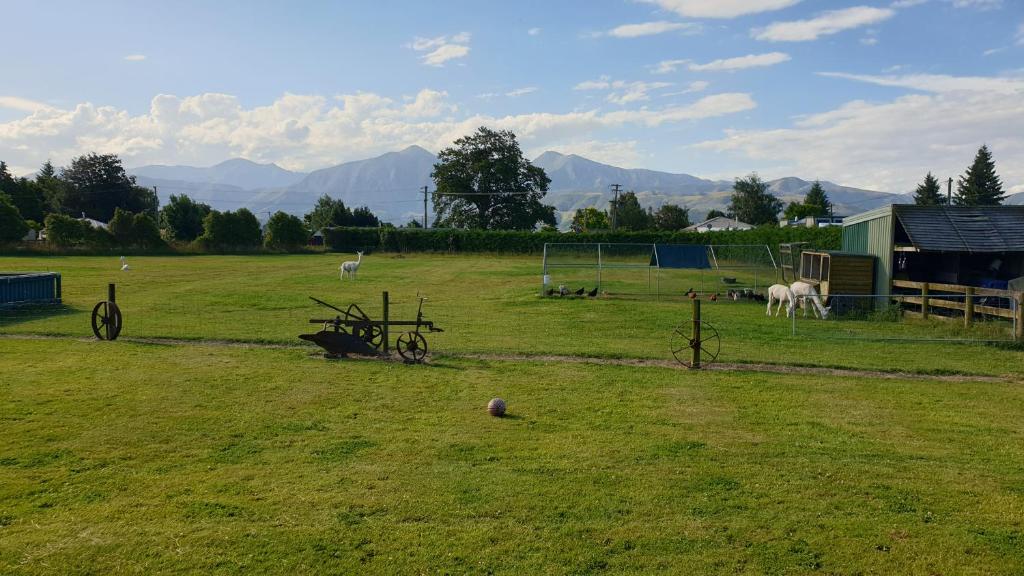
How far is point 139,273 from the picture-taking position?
126ft

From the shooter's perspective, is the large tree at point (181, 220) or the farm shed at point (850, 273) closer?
the farm shed at point (850, 273)

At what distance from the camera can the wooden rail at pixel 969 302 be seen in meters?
17.0

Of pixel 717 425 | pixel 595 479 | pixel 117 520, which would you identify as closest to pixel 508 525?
pixel 595 479

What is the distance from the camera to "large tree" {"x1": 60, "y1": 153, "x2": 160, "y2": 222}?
92500 mm

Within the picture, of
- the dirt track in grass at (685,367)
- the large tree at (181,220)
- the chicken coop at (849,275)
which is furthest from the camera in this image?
the large tree at (181,220)

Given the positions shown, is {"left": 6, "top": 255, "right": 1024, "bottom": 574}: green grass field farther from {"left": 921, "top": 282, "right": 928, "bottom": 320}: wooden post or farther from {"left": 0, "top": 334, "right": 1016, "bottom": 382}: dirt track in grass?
{"left": 921, "top": 282, "right": 928, "bottom": 320}: wooden post

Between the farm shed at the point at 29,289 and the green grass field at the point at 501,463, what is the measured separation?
305 inches

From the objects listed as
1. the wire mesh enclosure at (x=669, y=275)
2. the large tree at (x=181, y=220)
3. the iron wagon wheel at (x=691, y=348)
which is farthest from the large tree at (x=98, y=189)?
the iron wagon wheel at (x=691, y=348)

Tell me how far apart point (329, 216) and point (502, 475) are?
97.6 metres

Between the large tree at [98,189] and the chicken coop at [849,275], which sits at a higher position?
the large tree at [98,189]

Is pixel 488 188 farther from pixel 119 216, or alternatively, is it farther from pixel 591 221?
pixel 119 216

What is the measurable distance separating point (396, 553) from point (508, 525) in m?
1.10

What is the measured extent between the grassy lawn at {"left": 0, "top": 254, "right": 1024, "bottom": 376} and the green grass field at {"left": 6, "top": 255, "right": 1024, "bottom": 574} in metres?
0.36

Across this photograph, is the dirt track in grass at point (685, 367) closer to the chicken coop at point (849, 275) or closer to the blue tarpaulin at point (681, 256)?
the chicken coop at point (849, 275)
